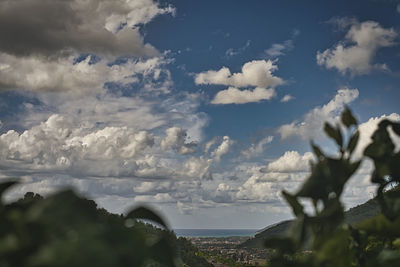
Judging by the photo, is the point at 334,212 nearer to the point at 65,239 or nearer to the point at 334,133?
the point at 334,133

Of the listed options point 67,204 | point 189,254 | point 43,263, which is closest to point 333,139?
point 67,204

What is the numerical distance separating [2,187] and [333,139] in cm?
113

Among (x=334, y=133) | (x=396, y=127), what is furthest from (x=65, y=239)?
(x=396, y=127)

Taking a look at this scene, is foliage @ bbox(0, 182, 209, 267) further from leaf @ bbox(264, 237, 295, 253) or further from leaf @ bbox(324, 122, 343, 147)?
leaf @ bbox(324, 122, 343, 147)

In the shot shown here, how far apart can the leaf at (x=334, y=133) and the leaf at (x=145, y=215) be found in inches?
26.7

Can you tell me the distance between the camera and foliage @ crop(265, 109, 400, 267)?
1188 mm

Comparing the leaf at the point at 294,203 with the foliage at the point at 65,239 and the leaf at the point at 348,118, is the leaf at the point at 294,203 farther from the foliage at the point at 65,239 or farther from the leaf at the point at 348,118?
the foliage at the point at 65,239

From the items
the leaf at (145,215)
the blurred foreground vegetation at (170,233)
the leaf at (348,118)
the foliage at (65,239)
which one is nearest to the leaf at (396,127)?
the blurred foreground vegetation at (170,233)

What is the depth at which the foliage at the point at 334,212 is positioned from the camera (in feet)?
3.90

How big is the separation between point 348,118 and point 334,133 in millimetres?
94

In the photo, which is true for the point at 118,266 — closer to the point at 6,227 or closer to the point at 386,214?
the point at 6,227

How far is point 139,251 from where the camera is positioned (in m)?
0.95

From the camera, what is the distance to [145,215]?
1.35 m

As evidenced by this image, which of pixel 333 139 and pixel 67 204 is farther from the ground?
pixel 333 139
